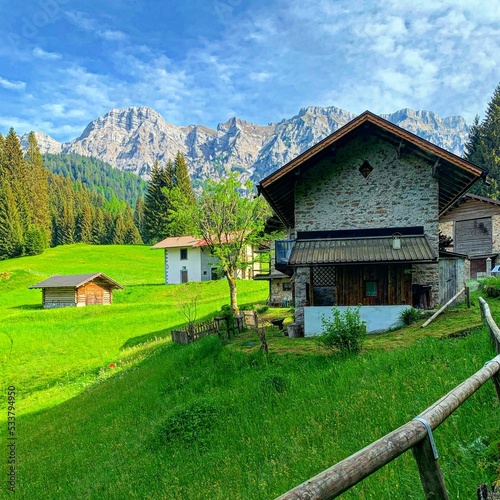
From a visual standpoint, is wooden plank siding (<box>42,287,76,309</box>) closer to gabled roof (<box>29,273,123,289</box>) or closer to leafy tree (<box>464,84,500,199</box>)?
gabled roof (<box>29,273,123,289</box>)

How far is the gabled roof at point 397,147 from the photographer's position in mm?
15805

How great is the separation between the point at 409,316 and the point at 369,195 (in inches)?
226

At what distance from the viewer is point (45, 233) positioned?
300ft

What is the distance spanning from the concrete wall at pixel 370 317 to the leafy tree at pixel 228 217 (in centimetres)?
1408

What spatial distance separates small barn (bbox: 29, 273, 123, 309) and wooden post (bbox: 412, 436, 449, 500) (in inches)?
1804

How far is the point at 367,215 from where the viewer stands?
693 inches

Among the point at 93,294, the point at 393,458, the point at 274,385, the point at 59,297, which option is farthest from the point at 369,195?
the point at 59,297

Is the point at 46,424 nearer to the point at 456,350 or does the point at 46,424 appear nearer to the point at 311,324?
the point at 311,324

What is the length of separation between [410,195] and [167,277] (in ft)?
158

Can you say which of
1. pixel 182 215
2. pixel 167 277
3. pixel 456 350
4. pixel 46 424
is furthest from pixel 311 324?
pixel 167 277

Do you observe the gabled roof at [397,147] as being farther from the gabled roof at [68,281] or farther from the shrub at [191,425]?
the gabled roof at [68,281]

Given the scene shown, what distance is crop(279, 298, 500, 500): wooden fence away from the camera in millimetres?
1947

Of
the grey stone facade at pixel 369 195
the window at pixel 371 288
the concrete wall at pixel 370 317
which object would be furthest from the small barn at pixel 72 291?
the window at pixel 371 288

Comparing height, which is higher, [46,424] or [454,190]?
[454,190]
